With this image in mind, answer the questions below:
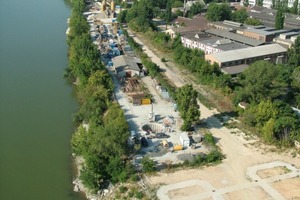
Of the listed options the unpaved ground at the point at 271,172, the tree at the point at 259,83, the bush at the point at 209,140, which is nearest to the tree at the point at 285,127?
the unpaved ground at the point at 271,172

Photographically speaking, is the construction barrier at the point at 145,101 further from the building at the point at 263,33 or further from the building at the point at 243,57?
the building at the point at 263,33

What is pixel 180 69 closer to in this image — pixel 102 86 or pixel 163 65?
pixel 163 65

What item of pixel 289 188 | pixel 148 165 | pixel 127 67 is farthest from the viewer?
pixel 127 67

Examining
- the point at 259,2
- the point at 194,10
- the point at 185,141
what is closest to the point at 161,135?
the point at 185,141

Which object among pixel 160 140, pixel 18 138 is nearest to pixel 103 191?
pixel 160 140

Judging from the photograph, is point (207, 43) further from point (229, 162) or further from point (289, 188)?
point (289, 188)

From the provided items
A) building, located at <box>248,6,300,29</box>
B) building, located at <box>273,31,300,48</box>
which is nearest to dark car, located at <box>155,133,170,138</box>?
building, located at <box>273,31,300,48</box>
